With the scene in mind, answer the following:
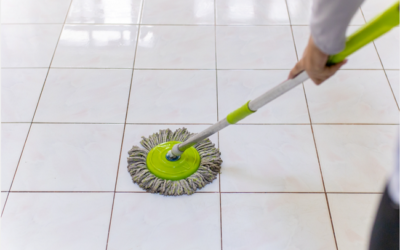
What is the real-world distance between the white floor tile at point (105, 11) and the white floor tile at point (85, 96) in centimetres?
35

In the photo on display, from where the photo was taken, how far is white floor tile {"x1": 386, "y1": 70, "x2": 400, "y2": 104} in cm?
154

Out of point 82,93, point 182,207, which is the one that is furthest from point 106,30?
point 182,207

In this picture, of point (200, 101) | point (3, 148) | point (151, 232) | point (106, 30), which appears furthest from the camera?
point (106, 30)

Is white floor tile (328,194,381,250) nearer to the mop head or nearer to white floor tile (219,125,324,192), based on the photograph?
white floor tile (219,125,324,192)

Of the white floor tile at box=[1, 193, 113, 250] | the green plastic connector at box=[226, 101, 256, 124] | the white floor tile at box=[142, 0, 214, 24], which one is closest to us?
the green plastic connector at box=[226, 101, 256, 124]

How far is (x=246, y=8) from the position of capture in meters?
1.92

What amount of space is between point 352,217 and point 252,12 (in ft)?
3.62

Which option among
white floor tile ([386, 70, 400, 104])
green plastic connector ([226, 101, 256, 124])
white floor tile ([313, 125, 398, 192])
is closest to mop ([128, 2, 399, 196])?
green plastic connector ([226, 101, 256, 124])

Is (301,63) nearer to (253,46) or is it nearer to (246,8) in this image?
(253,46)

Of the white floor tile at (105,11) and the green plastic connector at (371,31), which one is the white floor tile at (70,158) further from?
the green plastic connector at (371,31)

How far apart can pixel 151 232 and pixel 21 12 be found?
1.33 m

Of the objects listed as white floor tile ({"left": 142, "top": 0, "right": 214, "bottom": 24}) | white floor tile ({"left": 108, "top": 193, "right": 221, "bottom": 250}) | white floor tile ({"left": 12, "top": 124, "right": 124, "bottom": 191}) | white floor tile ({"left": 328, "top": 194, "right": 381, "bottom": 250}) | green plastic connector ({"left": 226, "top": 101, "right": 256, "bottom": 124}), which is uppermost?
green plastic connector ({"left": 226, "top": 101, "right": 256, "bottom": 124})

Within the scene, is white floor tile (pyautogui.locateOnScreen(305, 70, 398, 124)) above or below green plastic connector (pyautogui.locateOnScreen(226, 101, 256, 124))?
below

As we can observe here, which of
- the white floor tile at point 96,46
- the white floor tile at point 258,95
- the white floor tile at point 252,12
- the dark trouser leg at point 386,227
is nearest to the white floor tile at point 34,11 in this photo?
the white floor tile at point 96,46
